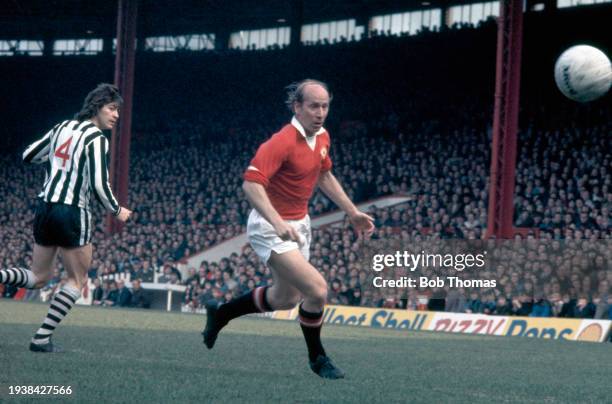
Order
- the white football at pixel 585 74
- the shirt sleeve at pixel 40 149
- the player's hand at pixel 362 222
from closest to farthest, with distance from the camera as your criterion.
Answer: the player's hand at pixel 362 222 < the shirt sleeve at pixel 40 149 < the white football at pixel 585 74

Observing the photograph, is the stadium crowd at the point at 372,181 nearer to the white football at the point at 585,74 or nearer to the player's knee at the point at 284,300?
the white football at the point at 585,74

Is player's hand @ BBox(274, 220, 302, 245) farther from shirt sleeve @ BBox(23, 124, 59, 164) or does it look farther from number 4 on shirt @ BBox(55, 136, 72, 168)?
shirt sleeve @ BBox(23, 124, 59, 164)

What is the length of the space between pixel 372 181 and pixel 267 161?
66.3ft

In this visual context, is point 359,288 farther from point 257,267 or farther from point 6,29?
point 6,29

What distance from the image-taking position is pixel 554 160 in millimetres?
23578

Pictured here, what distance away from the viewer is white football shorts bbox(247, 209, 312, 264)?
6.87m

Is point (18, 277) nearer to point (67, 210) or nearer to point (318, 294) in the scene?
point (67, 210)

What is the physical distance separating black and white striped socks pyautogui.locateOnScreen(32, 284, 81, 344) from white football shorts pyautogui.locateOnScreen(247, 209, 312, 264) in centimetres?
172

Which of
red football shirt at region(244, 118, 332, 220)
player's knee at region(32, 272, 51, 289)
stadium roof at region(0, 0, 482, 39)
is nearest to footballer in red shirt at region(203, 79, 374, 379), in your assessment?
red football shirt at region(244, 118, 332, 220)

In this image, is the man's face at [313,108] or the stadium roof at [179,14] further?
the stadium roof at [179,14]

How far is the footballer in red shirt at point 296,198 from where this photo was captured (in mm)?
6742

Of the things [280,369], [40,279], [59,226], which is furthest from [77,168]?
[280,369]

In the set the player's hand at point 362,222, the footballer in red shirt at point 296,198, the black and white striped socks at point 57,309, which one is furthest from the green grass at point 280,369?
the player's hand at point 362,222

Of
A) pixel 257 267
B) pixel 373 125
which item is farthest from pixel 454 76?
pixel 257 267
